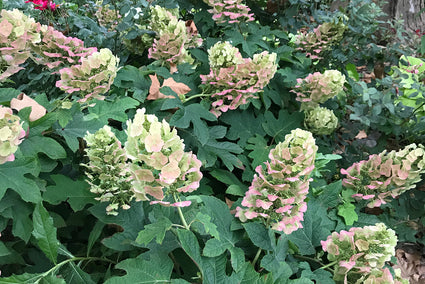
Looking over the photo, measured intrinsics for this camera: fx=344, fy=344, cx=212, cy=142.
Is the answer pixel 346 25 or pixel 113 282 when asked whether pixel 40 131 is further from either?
pixel 346 25

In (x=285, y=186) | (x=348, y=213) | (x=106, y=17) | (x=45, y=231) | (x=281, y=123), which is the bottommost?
(x=348, y=213)

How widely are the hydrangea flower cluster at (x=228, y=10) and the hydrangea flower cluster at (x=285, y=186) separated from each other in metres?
0.98

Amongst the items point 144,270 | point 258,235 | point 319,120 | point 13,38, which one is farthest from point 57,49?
point 319,120

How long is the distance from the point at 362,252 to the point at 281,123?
987 millimetres

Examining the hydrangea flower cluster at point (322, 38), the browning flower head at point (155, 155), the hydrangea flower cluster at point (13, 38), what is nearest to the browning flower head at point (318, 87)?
the hydrangea flower cluster at point (322, 38)

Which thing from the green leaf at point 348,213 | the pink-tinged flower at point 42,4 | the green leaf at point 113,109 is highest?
the pink-tinged flower at point 42,4

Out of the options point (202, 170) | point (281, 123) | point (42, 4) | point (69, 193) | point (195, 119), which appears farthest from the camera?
point (42, 4)

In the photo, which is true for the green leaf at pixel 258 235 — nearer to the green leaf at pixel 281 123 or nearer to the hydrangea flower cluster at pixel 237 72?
the hydrangea flower cluster at pixel 237 72

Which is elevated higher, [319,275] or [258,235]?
[258,235]

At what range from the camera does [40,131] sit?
118cm

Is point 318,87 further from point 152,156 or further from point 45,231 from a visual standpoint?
point 45,231

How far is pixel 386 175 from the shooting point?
1407 millimetres

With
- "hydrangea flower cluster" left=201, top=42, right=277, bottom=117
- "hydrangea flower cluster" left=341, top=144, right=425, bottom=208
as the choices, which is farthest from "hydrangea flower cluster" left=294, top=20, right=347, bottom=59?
"hydrangea flower cluster" left=341, top=144, right=425, bottom=208

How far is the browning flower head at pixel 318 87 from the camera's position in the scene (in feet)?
5.89
